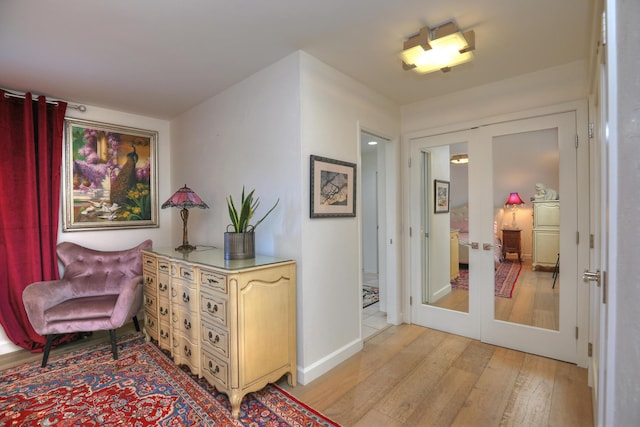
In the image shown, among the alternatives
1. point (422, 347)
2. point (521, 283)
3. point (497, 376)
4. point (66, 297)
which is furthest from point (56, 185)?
point (521, 283)

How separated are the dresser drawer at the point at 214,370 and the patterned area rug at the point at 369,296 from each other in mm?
2189

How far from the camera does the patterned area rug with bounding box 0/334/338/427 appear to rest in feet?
5.67

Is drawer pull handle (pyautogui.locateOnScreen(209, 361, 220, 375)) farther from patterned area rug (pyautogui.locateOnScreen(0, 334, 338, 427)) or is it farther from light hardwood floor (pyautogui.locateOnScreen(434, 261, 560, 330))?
light hardwood floor (pyautogui.locateOnScreen(434, 261, 560, 330))

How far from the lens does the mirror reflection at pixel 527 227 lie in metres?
2.42

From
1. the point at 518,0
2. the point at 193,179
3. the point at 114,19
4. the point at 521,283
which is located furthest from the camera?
the point at 193,179

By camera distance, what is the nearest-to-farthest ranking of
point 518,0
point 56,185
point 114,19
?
point 518,0 < point 114,19 < point 56,185

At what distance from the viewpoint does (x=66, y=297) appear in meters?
2.64

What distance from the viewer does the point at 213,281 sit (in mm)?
1898

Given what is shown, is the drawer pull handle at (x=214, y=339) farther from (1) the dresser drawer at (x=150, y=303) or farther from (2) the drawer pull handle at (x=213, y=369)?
(1) the dresser drawer at (x=150, y=303)

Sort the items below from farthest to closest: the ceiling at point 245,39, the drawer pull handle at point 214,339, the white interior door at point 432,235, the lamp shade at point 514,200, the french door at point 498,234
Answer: the white interior door at point 432,235 → the lamp shade at point 514,200 → the french door at point 498,234 → the drawer pull handle at point 214,339 → the ceiling at point 245,39

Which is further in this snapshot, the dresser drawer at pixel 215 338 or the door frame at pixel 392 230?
the door frame at pixel 392 230

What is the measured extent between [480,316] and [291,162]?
2.22 m

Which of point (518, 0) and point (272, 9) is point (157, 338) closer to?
point (272, 9)

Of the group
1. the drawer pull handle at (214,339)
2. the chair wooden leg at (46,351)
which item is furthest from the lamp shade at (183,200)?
the chair wooden leg at (46,351)
